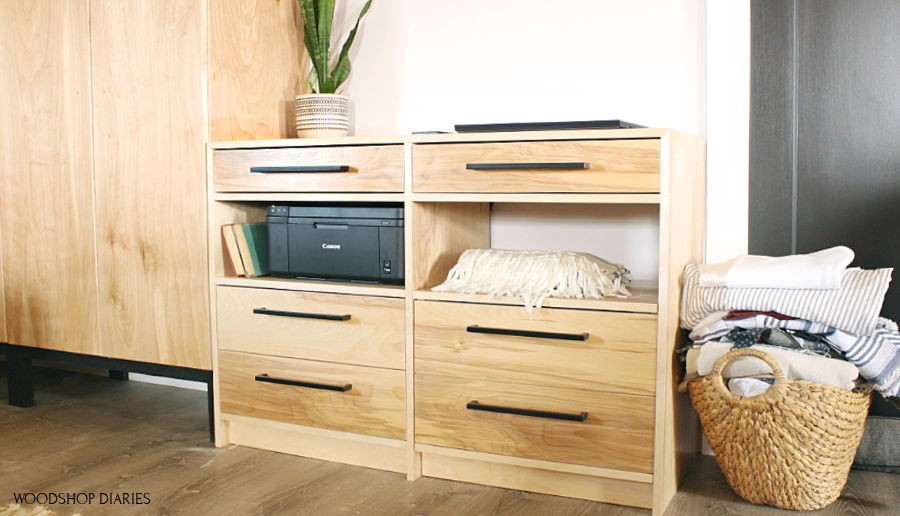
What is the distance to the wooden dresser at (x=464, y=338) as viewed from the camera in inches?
73.5

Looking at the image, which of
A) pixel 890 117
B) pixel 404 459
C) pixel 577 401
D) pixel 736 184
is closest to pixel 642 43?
pixel 736 184

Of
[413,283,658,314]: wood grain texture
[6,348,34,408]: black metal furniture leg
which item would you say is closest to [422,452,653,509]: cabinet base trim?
[413,283,658,314]: wood grain texture

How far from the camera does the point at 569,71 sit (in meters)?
2.37

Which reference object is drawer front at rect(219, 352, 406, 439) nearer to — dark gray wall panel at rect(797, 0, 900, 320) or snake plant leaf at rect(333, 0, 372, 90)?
snake plant leaf at rect(333, 0, 372, 90)

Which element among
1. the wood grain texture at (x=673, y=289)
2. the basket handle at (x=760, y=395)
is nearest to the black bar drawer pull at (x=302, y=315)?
the wood grain texture at (x=673, y=289)

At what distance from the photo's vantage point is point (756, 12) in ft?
7.18

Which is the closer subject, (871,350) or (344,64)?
(871,350)

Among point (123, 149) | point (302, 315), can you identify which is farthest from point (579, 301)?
point (123, 149)

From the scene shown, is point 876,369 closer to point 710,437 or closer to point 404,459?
point 710,437

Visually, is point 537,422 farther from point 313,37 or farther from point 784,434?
point 313,37

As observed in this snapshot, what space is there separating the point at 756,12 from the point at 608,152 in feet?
2.31

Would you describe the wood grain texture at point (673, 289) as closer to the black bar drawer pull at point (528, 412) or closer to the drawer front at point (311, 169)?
the black bar drawer pull at point (528, 412)

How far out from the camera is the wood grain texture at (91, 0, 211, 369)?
2.31 m

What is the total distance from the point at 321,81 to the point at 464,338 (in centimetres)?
96
